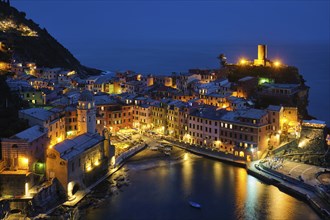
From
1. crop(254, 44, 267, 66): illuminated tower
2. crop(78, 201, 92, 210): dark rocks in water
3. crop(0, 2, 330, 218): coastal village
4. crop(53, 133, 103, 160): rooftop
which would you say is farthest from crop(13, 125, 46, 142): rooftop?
crop(254, 44, 267, 66): illuminated tower

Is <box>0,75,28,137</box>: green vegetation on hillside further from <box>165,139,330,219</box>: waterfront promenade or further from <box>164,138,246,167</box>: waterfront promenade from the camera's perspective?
<box>165,139,330,219</box>: waterfront promenade

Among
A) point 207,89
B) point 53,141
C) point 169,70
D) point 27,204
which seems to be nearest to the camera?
point 27,204

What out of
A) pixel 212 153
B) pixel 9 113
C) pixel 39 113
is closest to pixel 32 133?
pixel 39 113

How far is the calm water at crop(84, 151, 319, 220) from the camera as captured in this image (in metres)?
29.2

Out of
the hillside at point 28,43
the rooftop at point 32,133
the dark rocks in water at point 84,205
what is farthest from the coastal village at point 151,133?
the hillside at point 28,43

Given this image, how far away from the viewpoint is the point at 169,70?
10800cm

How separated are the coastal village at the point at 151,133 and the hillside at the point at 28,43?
10334 mm

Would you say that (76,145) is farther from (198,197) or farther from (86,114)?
(198,197)

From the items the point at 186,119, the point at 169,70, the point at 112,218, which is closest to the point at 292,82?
the point at 186,119

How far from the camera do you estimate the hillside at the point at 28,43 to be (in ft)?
235

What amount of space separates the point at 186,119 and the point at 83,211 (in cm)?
1890

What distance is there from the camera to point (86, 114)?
39938mm

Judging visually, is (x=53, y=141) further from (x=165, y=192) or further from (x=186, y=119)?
(x=186, y=119)

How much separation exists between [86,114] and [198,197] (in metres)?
13.7
